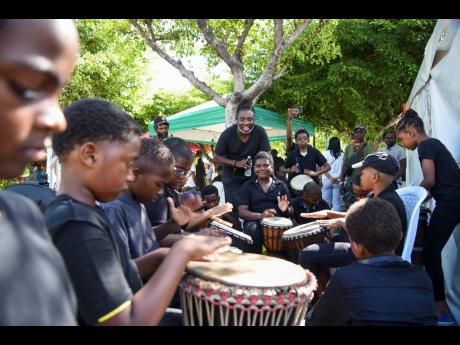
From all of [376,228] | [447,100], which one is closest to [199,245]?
[376,228]

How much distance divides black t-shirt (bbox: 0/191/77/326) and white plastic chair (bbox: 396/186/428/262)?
3.06 metres

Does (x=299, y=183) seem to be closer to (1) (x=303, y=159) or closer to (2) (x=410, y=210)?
(1) (x=303, y=159)

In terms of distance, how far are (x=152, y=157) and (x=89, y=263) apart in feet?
4.17

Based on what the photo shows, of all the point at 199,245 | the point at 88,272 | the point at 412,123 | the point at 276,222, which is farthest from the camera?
the point at 276,222

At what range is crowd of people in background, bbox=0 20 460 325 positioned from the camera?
0.97 meters

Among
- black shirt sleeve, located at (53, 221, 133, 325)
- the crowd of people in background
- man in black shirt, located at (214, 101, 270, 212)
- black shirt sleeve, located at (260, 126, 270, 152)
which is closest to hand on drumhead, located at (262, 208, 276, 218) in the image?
man in black shirt, located at (214, 101, 270, 212)

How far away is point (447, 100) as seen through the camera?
5.12 m

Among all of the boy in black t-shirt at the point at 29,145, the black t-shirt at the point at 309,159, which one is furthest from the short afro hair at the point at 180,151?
the black t-shirt at the point at 309,159

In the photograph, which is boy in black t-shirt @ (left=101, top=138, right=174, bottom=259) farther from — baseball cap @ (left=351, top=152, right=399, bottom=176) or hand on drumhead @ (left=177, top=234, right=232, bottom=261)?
baseball cap @ (left=351, top=152, right=399, bottom=176)

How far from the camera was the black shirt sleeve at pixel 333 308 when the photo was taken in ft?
7.38

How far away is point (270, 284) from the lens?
2.03 m

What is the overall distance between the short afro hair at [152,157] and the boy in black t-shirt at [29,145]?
1521 millimetres
